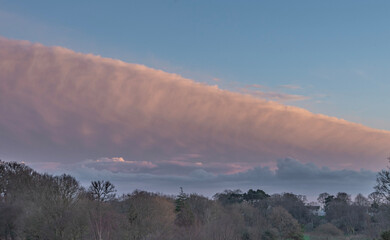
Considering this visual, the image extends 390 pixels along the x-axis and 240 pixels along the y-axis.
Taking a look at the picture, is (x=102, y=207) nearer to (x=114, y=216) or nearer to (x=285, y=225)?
(x=114, y=216)

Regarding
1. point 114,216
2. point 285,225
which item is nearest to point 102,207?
A: point 114,216

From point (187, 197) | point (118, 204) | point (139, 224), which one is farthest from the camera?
point (187, 197)

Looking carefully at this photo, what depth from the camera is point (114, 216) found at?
6306 cm

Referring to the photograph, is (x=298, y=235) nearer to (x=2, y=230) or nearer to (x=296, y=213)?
(x=296, y=213)

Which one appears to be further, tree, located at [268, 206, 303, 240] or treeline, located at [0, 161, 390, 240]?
tree, located at [268, 206, 303, 240]

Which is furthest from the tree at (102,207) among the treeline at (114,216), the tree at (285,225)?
the tree at (285,225)

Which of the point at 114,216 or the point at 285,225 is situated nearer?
the point at 114,216

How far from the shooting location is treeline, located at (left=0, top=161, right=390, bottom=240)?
45.0 metres

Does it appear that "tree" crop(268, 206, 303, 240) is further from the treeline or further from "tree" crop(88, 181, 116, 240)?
"tree" crop(88, 181, 116, 240)

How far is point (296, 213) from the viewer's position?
5212 inches

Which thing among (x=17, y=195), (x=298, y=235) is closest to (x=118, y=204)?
(x=17, y=195)

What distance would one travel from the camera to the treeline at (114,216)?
148 feet

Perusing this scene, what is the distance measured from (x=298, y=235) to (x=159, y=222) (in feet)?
138

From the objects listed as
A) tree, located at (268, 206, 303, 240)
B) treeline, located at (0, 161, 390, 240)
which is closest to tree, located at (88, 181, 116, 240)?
treeline, located at (0, 161, 390, 240)
